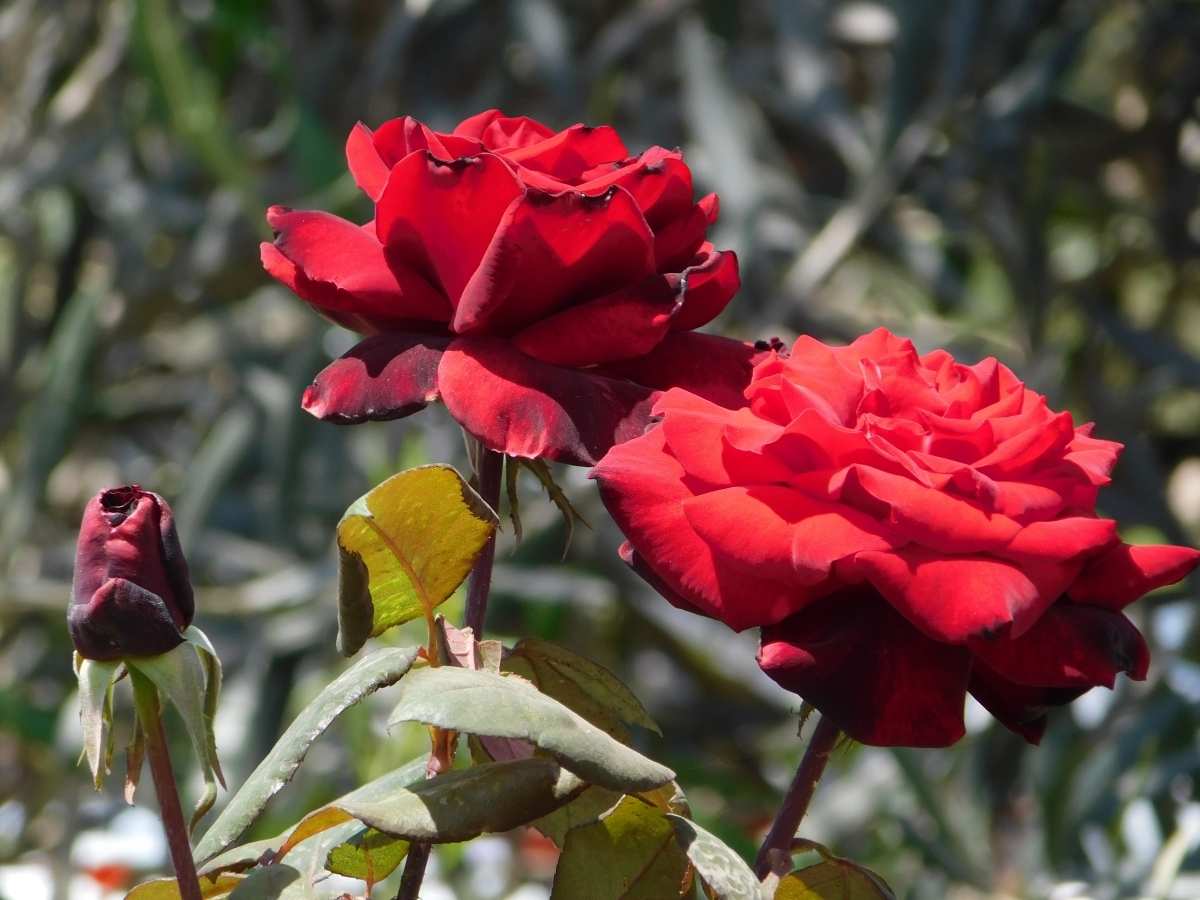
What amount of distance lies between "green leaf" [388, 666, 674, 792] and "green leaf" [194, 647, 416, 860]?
0.05 feet

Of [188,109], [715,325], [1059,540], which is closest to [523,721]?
[1059,540]

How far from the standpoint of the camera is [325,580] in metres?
1.61

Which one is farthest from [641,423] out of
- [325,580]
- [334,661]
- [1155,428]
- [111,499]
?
[1155,428]

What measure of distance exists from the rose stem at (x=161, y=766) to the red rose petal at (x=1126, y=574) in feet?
0.75

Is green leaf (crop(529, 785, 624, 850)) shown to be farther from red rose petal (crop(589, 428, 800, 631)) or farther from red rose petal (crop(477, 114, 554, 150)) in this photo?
red rose petal (crop(477, 114, 554, 150))

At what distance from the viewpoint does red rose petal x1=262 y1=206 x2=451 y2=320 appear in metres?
0.37

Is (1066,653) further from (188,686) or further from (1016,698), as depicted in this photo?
(188,686)

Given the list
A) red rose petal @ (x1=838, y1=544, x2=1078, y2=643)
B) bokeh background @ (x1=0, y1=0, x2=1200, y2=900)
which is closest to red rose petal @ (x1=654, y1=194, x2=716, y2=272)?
red rose petal @ (x1=838, y1=544, x2=1078, y2=643)

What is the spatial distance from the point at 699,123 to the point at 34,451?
0.94 metres

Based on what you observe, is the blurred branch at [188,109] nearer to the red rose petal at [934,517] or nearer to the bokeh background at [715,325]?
the bokeh background at [715,325]

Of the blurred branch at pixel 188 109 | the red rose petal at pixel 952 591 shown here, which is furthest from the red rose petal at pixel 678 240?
the blurred branch at pixel 188 109

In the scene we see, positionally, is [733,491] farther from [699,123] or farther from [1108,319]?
[1108,319]

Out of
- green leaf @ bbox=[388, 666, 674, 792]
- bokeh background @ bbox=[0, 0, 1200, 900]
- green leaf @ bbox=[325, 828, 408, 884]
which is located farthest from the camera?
→ bokeh background @ bbox=[0, 0, 1200, 900]

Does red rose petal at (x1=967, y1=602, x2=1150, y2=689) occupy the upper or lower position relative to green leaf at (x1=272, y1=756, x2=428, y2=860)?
upper
